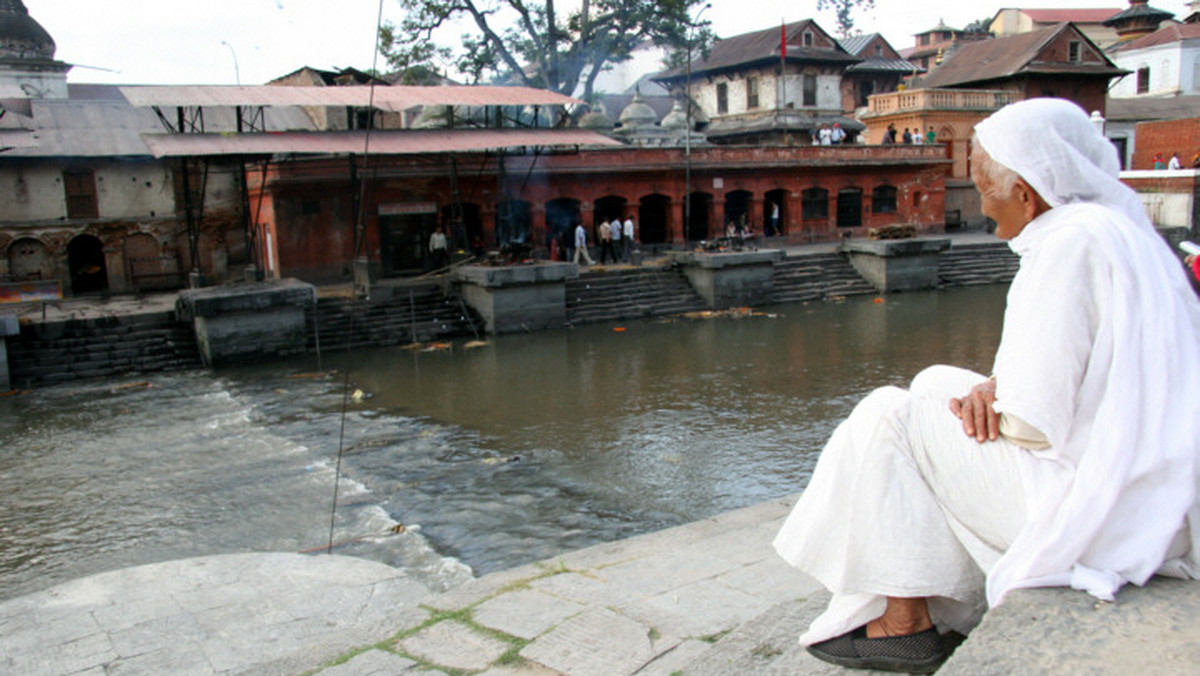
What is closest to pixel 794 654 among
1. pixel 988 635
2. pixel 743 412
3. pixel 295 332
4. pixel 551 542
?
pixel 988 635

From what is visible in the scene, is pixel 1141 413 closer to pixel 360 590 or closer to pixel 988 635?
pixel 988 635

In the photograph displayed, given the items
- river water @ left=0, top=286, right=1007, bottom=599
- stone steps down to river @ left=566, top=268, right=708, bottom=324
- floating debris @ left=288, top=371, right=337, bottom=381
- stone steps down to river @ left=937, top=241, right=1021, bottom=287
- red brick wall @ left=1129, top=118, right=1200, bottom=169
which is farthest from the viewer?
red brick wall @ left=1129, top=118, right=1200, bottom=169

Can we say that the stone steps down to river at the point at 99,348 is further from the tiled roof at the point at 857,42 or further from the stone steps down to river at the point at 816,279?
the tiled roof at the point at 857,42

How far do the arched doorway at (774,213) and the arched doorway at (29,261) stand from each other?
20.9 m

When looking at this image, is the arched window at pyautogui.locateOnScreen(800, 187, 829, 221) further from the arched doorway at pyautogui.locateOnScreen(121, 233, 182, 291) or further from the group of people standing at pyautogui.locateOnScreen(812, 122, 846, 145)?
the arched doorway at pyautogui.locateOnScreen(121, 233, 182, 291)

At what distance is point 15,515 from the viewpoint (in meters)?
8.65

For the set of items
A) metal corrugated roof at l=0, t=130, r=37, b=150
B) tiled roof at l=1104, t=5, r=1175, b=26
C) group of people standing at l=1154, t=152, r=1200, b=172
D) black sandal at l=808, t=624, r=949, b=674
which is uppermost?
tiled roof at l=1104, t=5, r=1175, b=26

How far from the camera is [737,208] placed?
3112cm

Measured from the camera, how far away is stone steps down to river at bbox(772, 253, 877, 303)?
80.6ft

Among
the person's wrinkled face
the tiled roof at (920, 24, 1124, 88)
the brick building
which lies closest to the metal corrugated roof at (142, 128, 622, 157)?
the brick building

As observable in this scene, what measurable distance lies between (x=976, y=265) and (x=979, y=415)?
27.0 m

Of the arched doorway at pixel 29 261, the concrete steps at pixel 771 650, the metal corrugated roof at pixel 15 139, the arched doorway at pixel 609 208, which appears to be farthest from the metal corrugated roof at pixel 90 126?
the concrete steps at pixel 771 650

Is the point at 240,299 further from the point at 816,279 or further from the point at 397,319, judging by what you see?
the point at 816,279

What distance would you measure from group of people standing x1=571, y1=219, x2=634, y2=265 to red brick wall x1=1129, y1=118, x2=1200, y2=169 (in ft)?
77.2
